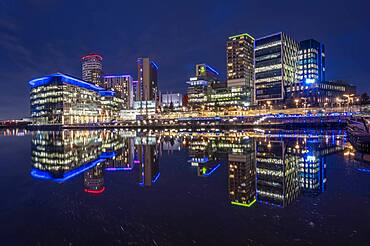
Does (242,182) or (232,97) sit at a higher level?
(232,97)

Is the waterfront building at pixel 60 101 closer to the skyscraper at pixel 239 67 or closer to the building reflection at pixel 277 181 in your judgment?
the skyscraper at pixel 239 67

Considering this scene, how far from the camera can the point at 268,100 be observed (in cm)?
15525

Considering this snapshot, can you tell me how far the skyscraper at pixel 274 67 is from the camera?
150462 millimetres

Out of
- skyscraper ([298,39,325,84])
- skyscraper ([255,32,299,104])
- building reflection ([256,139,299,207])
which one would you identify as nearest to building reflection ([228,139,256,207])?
building reflection ([256,139,299,207])

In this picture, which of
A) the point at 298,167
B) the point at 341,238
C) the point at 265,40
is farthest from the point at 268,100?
the point at 341,238

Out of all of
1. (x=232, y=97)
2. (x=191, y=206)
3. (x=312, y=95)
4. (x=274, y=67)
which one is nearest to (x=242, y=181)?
(x=191, y=206)

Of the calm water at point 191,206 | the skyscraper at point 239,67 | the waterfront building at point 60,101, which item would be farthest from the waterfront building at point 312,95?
the calm water at point 191,206

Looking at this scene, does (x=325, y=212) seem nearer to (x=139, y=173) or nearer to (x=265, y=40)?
(x=139, y=173)

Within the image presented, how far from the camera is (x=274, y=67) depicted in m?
152

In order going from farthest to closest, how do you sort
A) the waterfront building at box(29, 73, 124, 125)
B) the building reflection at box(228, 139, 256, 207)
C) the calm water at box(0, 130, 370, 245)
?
the waterfront building at box(29, 73, 124, 125) → the building reflection at box(228, 139, 256, 207) → the calm water at box(0, 130, 370, 245)

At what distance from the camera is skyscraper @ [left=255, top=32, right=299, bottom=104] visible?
150 metres

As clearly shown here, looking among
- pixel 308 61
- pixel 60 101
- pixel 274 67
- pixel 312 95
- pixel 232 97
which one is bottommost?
pixel 312 95

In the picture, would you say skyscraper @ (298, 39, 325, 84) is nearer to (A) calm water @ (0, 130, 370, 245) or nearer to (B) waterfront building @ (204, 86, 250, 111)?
(B) waterfront building @ (204, 86, 250, 111)

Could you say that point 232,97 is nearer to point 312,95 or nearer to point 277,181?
point 312,95
